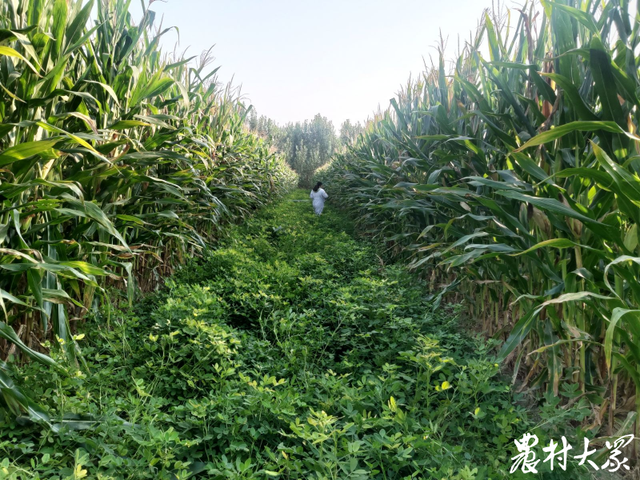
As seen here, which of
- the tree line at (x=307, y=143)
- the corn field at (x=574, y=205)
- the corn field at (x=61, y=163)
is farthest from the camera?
the tree line at (x=307, y=143)

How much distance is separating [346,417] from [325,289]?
1.70 metres

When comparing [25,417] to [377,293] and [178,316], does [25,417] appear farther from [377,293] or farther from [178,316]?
[377,293]

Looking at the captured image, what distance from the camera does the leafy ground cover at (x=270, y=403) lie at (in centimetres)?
135

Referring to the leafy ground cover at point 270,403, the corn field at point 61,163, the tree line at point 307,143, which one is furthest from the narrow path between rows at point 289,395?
the tree line at point 307,143

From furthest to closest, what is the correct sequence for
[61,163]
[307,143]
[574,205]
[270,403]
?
[307,143] < [61,163] < [270,403] < [574,205]

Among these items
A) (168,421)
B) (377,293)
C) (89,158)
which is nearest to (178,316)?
(168,421)

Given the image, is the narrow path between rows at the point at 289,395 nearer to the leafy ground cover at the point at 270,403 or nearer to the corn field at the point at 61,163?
the leafy ground cover at the point at 270,403

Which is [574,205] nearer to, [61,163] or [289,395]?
[289,395]

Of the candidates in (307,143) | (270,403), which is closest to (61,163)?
(270,403)

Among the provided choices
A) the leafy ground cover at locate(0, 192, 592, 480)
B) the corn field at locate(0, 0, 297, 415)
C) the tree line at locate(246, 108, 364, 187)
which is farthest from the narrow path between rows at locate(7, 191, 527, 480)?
the tree line at locate(246, 108, 364, 187)

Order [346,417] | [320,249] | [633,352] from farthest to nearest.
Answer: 1. [320,249]
2. [346,417]
3. [633,352]

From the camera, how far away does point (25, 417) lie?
1486mm

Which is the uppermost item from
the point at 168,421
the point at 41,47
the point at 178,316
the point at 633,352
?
the point at 41,47

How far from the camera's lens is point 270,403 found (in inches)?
64.6
